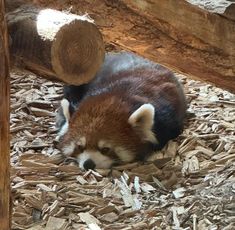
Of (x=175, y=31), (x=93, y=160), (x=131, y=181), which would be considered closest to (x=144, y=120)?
(x=93, y=160)

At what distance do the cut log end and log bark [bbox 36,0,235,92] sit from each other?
0.24 meters

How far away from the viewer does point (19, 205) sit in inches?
105

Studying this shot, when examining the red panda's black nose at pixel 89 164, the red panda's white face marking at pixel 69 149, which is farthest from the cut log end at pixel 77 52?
the red panda's white face marking at pixel 69 149

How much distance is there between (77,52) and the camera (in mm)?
2123

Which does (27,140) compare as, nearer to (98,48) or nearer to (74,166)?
(74,166)

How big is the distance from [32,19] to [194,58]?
0.68 meters

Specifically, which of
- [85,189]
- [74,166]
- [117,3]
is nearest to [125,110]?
[74,166]

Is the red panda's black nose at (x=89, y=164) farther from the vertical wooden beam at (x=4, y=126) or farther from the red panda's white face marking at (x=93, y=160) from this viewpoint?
the vertical wooden beam at (x=4, y=126)

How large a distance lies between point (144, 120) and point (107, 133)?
21 cm

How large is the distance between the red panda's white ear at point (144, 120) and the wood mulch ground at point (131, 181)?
121 millimetres

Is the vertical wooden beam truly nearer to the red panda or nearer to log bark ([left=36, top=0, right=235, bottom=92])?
log bark ([left=36, top=0, right=235, bottom=92])

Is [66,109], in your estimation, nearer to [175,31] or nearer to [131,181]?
[131,181]

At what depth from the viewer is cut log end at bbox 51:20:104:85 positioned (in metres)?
2.09

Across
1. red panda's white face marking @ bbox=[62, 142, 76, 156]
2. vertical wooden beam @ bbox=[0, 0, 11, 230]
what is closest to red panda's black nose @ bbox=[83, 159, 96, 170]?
red panda's white face marking @ bbox=[62, 142, 76, 156]
